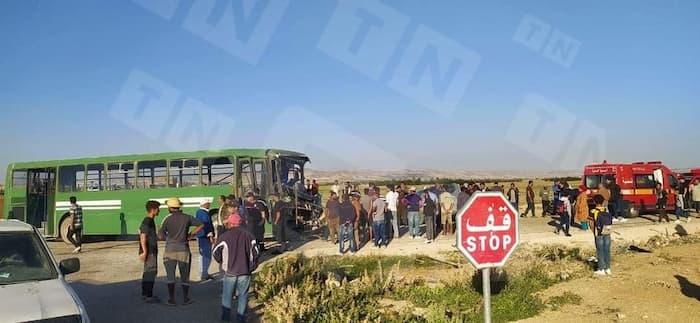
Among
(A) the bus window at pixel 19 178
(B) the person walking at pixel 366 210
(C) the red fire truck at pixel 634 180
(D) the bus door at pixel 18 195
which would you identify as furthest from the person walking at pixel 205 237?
(C) the red fire truck at pixel 634 180

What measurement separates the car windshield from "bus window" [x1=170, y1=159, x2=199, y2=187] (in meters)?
11.6

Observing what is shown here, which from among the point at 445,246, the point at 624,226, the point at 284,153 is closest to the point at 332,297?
the point at 445,246

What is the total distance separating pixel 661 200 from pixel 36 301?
20975mm

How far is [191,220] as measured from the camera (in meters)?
8.85

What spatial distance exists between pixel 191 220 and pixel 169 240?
1.57 ft

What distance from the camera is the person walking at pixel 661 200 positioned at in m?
20.4

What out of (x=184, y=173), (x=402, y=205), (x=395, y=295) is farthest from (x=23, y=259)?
(x=402, y=205)

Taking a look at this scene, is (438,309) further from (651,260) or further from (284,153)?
(284,153)

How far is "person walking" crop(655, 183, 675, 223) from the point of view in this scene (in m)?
20.4

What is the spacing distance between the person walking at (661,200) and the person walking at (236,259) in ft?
58.9

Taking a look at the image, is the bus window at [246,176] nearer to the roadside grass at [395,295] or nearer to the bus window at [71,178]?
the roadside grass at [395,295]

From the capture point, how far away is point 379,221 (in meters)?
15.8

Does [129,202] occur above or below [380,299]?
above

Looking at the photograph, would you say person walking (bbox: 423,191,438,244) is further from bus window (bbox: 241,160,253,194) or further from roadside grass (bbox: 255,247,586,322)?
roadside grass (bbox: 255,247,586,322)
